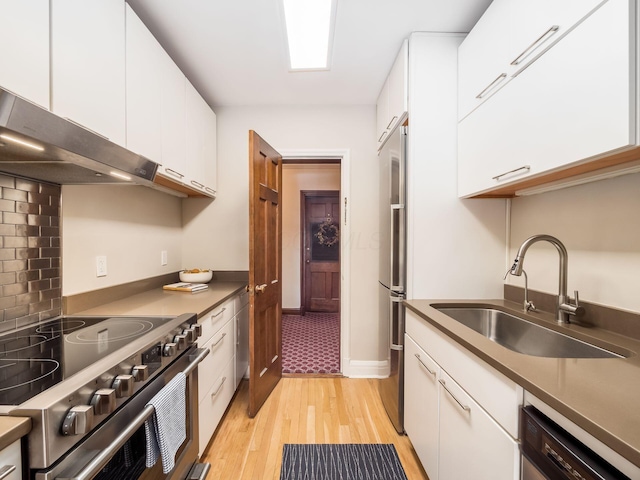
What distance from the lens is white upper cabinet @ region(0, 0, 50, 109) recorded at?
0.85 meters

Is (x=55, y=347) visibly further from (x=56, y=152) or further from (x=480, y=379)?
(x=480, y=379)

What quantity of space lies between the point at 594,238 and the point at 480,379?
2.65 ft

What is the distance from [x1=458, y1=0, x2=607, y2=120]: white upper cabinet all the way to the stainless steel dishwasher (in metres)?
1.17

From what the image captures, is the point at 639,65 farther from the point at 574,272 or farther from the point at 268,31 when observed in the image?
the point at 268,31

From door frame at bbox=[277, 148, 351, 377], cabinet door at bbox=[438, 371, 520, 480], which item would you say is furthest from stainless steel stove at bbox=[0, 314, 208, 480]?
door frame at bbox=[277, 148, 351, 377]

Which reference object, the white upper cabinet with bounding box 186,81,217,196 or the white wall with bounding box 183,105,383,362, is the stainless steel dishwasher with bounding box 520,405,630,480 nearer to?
the white wall with bounding box 183,105,383,362

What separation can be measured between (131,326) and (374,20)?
6.41ft

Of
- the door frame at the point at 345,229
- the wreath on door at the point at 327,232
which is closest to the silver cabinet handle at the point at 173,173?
the door frame at the point at 345,229

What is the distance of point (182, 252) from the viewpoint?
2674 millimetres

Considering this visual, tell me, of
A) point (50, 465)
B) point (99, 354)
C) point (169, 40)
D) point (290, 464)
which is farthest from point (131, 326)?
point (169, 40)

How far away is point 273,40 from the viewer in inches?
71.1

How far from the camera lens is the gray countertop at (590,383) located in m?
0.57

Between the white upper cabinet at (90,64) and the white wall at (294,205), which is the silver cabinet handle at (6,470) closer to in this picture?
the white upper cabinet at (90,64)

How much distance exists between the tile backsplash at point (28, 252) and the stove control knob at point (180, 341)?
0.63m
